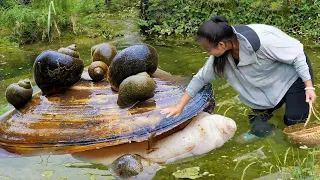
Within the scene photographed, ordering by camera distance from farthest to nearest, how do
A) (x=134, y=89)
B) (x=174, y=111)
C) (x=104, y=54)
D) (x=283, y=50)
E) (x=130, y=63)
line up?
1. (x=104, y=54)
2. (x=130, y=63)
3. (x=134, y=89)
4. (x=174, y=111)
5. (x=283, y=50)

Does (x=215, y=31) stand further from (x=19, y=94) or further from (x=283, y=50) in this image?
(x=19, y=94)

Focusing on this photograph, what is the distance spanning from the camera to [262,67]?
3408mm

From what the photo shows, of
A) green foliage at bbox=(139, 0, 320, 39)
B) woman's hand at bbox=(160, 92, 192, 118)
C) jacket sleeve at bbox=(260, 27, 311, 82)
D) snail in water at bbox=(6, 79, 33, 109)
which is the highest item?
jacket sleeve at bbox=(260, 27, 311, 82)

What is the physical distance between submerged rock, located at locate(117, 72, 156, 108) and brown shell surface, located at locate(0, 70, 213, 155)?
0.19ft

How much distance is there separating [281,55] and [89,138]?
63.1 inches

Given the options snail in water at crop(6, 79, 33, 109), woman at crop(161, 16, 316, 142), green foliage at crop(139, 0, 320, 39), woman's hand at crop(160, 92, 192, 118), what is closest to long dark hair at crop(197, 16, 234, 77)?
woman at crop(161, 16, 316, 142)

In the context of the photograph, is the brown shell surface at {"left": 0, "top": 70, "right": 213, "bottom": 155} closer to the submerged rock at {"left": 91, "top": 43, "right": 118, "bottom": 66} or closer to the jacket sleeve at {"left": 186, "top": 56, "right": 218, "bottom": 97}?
the jacket sleeve at {"left": 186, "top": 56, "right": 218, "bottom": 97}

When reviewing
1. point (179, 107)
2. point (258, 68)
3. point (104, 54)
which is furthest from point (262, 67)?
point (104, 54)

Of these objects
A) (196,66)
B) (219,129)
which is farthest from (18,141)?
(196,66)

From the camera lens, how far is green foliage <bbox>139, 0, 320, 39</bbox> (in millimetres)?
7969

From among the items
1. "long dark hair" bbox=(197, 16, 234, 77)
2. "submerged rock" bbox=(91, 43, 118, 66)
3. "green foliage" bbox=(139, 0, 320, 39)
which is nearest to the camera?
"long dark hair" bbox=(197, 16, 234, 77)

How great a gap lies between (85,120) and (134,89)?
0.48m

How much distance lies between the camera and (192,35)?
8328 millimetres

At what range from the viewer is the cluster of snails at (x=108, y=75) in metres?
3.58
